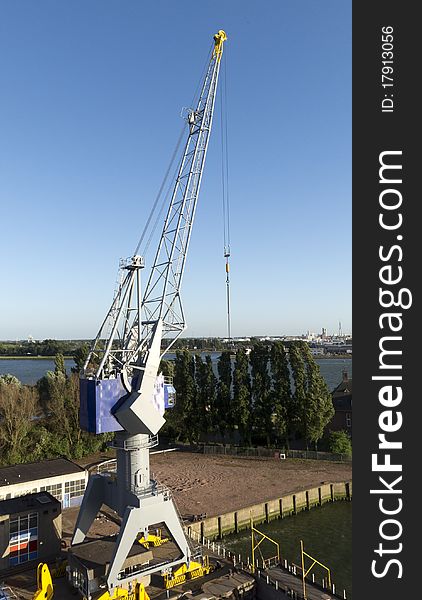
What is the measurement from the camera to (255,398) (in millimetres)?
35000

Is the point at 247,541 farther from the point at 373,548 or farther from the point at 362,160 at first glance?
the point at 362,160

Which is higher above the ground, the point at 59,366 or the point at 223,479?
the point at 59,366

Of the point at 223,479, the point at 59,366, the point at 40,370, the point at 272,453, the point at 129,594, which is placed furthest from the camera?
the point at 40,370

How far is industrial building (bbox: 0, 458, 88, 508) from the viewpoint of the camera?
22033 mm

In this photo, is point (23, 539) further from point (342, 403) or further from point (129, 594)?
point (342, 403)

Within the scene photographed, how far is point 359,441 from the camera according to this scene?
7.82 meters

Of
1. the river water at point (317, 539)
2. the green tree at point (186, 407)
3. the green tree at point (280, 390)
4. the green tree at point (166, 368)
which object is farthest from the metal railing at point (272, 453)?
the green tree at point (166, 368)

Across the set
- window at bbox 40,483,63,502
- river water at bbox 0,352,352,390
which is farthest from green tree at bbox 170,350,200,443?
river water at bbox 0,352,352,390

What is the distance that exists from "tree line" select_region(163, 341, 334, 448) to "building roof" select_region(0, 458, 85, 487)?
1306 centimetres

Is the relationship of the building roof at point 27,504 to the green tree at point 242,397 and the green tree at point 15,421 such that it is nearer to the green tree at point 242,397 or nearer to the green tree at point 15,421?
the green tree at point 15,421

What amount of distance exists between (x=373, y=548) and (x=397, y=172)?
20.5 ft

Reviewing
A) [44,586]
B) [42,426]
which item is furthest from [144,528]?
[42,426]

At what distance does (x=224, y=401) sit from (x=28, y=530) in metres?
19.5

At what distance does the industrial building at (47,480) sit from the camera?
22.0 metres
